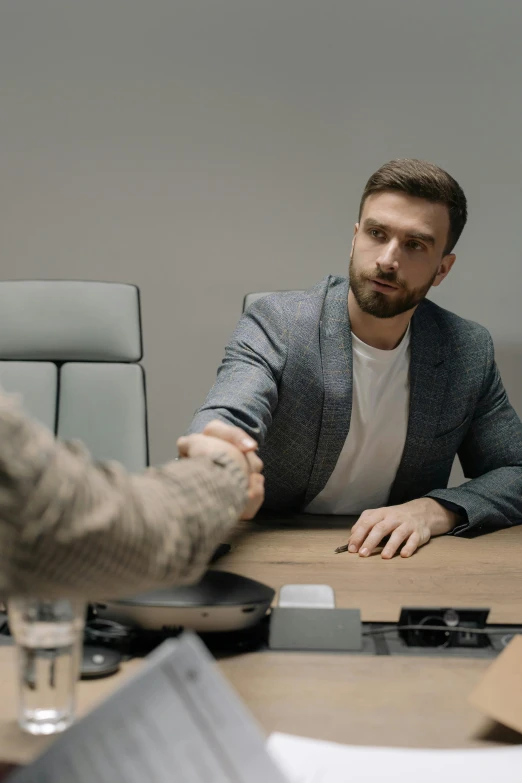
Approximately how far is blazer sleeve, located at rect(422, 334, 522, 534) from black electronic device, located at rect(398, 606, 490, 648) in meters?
0.57

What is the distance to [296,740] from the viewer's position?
694mm

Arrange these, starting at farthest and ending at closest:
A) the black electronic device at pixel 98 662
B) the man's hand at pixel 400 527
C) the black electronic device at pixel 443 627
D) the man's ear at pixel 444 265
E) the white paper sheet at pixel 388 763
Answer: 1. the man's ear at pixel 444 265
2. the man's hand at pixel 400 527
3. the black electronic device at pixel 443 627
4. the black electronic device at pixel 98 662
5. the white paper sheet at pixel 388 763

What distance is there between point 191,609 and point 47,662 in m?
0.21

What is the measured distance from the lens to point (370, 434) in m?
1.77

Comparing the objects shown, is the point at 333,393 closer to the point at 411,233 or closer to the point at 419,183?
the point at 411,233

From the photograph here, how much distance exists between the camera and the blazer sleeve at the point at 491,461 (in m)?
1.58

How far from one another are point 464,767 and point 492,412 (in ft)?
4.07

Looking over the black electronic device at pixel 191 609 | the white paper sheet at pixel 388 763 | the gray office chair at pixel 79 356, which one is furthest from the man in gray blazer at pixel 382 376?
the white paper sheet at pixel 388 763

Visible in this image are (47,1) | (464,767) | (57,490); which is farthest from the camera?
(47,1)

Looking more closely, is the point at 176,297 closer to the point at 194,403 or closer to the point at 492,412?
the point at 194,403

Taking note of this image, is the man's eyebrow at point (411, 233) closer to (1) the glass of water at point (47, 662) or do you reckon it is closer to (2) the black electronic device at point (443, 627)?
(2) the black electronic device at point (443, 627)

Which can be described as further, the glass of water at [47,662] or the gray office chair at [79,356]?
the gray office chair at [79,356]

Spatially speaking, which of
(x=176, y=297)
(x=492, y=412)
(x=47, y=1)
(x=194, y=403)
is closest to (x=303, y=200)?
(x=176, y=297)

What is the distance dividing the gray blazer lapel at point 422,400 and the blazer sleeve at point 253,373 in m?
0.30
